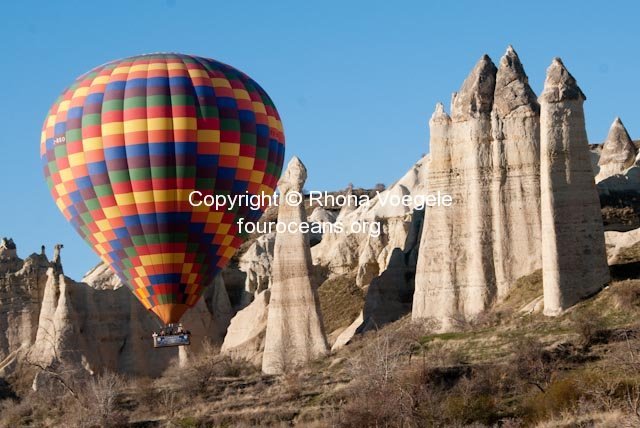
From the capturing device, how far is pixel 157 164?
48531mm

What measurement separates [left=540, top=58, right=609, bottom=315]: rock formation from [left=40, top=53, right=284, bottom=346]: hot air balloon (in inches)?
332

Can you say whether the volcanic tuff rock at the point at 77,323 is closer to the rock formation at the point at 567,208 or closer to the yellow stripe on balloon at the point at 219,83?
the yellow stripe on balloon at the point at 219,83

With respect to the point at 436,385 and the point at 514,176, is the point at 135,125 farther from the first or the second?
the point at 514,176

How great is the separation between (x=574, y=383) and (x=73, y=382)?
23143 millimetres

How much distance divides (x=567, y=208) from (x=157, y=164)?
1168cm

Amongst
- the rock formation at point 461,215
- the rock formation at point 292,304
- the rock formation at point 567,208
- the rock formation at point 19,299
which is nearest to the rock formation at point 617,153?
the rock formation at point 461,215

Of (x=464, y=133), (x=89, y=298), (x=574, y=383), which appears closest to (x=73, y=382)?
(x=89, y=298)

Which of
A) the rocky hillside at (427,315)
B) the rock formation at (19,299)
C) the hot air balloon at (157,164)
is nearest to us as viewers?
the rocky hillside at (427,315)

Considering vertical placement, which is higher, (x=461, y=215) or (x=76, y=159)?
(x=76, y=159)

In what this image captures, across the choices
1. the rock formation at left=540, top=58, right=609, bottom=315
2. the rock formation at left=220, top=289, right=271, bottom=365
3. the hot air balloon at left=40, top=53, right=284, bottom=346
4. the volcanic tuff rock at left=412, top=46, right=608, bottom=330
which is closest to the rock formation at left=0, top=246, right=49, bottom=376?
the rock formation at left=220, top=289, right=271, bottom=365

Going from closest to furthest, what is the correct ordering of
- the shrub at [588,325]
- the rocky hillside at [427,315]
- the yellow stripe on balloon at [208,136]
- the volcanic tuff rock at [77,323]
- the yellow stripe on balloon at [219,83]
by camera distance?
1. the rocky hillside at [427,315]
2. the shrub at [588,325]
3. the yellow stripe on balloon at [208,136]
4. the yellow stripe on balloon at [219,83]
5. the volcanic tuff rock at [77,323]

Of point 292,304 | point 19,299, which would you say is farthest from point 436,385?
point 19,299

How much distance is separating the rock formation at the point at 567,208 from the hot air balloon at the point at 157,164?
27.7 ft

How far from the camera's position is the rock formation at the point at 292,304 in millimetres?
56656
